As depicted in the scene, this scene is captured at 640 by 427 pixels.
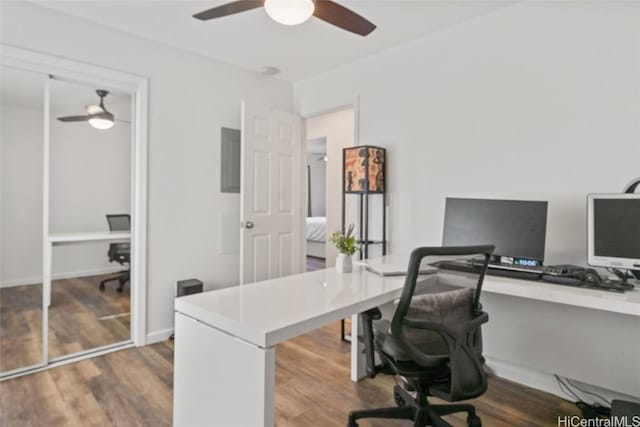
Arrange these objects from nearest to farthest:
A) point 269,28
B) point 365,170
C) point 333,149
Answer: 1. point 269,28
2. point 365,170
3. point 333,149

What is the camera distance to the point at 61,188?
2.72 meters

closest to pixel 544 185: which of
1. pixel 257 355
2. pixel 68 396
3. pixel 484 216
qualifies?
pixel 484 216

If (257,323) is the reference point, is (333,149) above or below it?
above

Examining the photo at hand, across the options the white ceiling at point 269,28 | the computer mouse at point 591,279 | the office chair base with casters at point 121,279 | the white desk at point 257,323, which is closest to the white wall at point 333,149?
the white ceiling at point 269,28

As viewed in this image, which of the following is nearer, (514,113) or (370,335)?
(370,335)

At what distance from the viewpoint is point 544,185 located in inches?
91.0

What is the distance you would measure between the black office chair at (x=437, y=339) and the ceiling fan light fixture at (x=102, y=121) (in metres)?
2.61

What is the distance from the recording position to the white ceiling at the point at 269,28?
2469 mm

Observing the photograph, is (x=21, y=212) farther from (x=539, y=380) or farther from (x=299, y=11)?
(x=539, y=380)

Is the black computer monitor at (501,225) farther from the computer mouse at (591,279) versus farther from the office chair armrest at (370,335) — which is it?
the office chair armrest at (370,335)

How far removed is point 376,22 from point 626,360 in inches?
105

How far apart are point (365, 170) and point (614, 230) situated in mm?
1681

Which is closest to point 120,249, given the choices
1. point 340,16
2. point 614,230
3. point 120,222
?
point 120,222

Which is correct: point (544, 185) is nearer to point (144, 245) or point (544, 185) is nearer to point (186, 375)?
point (186, 375)
